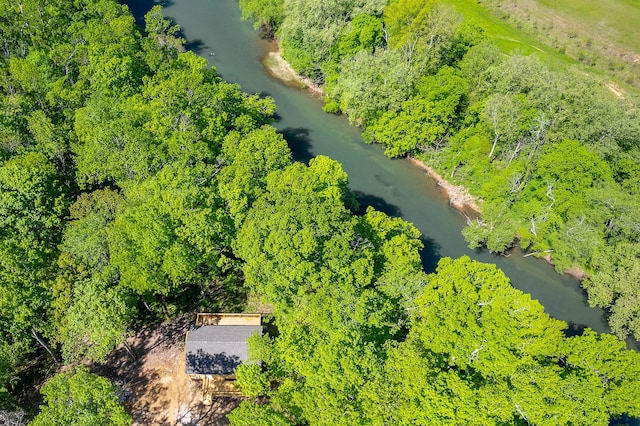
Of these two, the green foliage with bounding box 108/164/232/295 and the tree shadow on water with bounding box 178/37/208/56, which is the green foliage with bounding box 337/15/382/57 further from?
the green foliage with bounding box 108/164/232/295

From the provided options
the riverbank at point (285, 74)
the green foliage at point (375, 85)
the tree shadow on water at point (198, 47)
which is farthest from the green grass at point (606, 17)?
the tree shadow on water at point (198, 47)

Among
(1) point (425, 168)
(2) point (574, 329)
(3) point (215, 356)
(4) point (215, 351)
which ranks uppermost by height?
(1) point (425, 168)

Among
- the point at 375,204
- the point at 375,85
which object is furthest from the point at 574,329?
the point at 375,85

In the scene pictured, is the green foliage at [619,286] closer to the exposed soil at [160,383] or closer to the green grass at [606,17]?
the exposed soil at [160,383]

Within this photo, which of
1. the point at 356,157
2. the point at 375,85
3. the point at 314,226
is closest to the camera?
the point at 314,226

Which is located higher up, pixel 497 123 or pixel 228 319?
pixel 497 123

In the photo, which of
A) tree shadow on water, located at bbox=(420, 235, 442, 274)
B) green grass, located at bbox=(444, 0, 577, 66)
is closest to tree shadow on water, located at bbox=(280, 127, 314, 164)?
tree shadow on water, located at bbox=(420, 235, 442, 274)

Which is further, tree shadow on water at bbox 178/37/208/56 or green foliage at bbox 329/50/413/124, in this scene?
tree shadow on water at bbox 178/37/208/56

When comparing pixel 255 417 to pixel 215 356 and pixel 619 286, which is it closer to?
pixel 215 356
